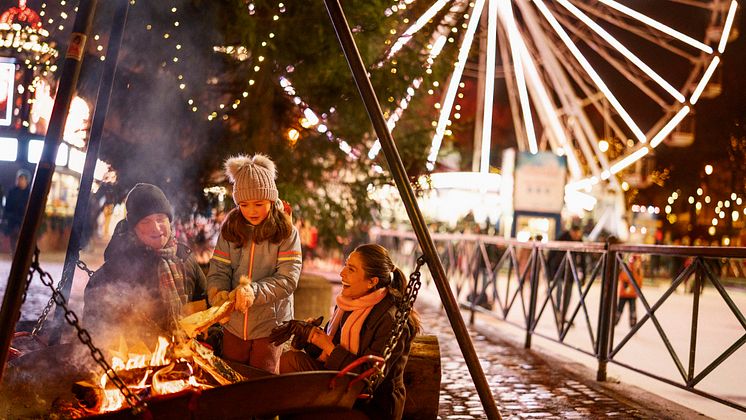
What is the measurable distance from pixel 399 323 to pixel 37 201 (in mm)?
1832

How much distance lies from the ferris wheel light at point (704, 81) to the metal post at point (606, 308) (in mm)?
6635

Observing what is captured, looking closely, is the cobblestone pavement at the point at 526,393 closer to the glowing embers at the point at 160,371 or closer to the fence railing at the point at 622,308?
the fence railing at the point at 622,308

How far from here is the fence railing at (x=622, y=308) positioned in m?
6.02

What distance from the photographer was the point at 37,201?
3.01 m

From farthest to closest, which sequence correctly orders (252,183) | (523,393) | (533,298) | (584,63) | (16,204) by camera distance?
1. (16,204)
2. (584,63)
3. (533,298)
4. (523,393)
5. (252,183)

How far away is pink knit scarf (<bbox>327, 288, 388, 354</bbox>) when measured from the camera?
3809 mm

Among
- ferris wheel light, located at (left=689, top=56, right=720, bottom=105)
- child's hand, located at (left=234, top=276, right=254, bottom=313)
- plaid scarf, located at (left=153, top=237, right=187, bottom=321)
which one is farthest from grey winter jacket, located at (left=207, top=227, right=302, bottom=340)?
ferris wheel light, located at (left=689, top=56, right=720, bottom=105)

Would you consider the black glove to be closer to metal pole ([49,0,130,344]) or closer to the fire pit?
the fire pit

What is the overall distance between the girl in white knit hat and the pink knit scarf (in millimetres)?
534

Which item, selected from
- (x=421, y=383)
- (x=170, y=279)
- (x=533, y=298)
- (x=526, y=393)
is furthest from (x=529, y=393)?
(x=170, y=279)

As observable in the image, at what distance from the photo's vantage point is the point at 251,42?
7.59 m

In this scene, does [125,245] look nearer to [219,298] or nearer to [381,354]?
[219,298]

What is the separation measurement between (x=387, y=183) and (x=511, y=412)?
424 centimetres

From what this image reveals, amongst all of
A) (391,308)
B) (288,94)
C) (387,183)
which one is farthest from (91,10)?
(387,183)
